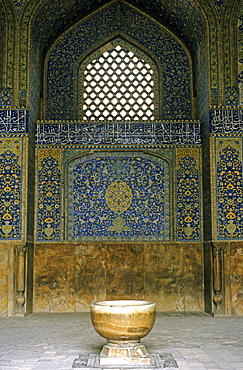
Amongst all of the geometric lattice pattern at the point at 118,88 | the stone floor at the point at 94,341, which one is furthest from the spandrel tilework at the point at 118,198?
the stone floor at the point at 94,341

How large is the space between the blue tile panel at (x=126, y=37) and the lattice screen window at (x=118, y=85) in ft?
0.67

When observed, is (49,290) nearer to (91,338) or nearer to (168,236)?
(168,236)

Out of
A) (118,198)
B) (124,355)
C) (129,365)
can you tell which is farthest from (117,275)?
(129,365)

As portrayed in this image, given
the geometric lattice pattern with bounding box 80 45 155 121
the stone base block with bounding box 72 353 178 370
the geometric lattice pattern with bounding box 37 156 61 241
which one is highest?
the geometric lattice pattern with bounding box 80 45 155 121

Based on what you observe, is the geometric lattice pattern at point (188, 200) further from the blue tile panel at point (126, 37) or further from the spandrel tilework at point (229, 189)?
the blue tile panel at point (126, 37)

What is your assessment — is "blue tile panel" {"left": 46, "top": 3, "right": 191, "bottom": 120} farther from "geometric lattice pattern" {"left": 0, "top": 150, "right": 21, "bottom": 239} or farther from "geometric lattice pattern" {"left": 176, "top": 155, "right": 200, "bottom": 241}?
Answer: "geometric lattice pattern" {"left": 0, "top": 150, "right": 21, "bottom": 239}

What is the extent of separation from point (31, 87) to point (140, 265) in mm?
4175

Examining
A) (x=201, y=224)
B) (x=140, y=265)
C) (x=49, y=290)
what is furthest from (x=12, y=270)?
(x=201, y=224)

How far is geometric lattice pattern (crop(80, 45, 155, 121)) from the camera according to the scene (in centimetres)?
1132

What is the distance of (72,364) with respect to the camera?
5262 millimetres

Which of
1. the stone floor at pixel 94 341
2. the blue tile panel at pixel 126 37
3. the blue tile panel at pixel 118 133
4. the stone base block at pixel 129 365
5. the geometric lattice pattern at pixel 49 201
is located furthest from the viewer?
the blue tile panel at pixel 126 37

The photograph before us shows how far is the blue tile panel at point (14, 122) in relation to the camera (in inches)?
393

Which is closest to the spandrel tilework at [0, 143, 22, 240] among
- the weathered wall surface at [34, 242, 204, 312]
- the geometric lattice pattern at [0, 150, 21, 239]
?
the geometric lattice pattern at [0, 150, 21, 239]

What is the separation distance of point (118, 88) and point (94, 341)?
637 centimetres
